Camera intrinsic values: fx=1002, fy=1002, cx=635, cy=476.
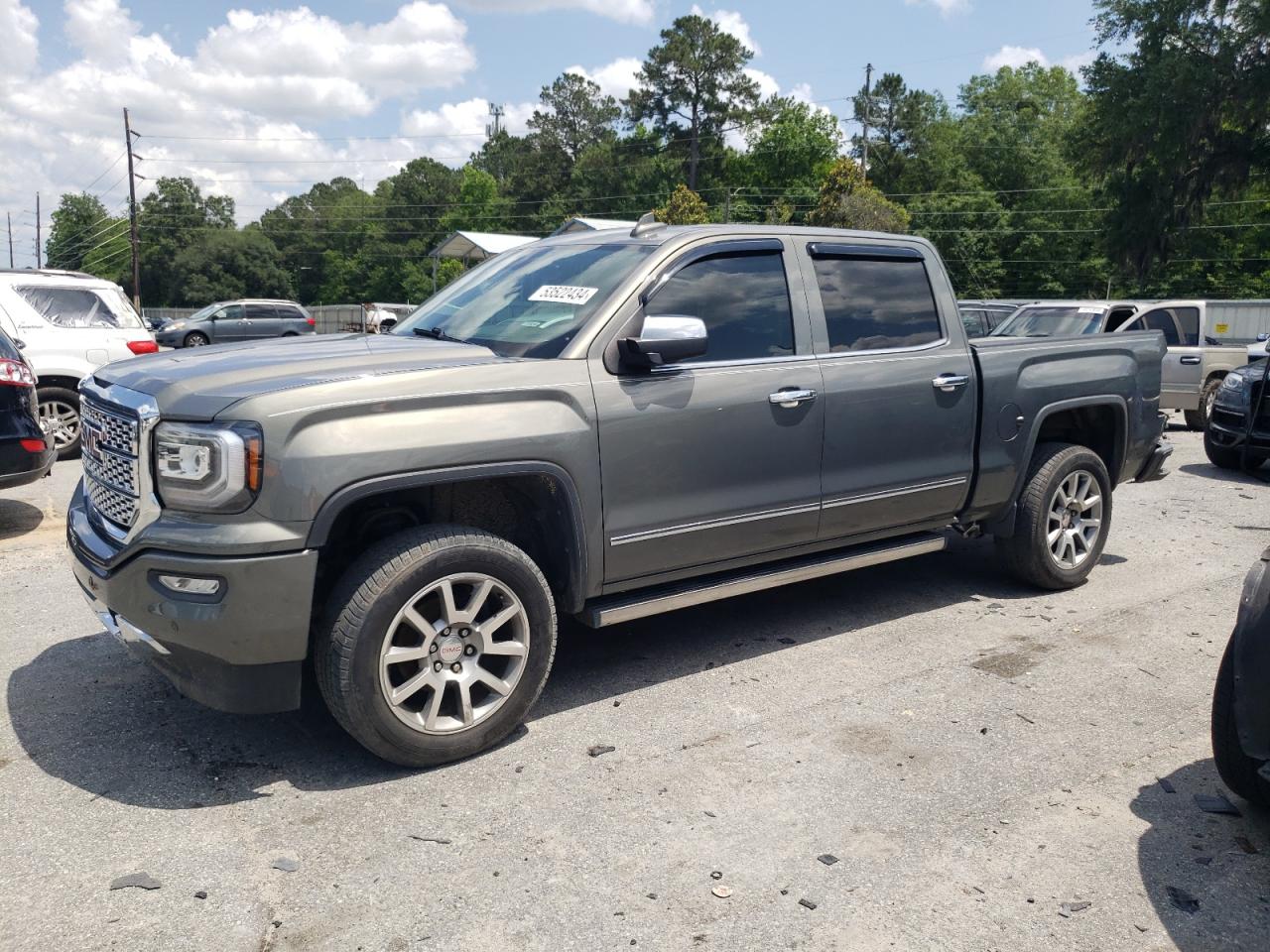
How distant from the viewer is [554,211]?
3100 inches

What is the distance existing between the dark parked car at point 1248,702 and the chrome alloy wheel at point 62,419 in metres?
10.4

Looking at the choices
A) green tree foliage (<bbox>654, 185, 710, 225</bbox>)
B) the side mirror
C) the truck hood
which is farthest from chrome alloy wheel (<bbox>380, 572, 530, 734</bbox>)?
green tree foliage (<bbox>654, 185, 710, 225</bbox>)

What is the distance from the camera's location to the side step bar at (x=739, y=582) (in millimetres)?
4160

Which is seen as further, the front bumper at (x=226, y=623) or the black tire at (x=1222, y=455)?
the black tire at (x=1222, y=455)

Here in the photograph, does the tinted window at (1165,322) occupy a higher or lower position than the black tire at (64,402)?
higher

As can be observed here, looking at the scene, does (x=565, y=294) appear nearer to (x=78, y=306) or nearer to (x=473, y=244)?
(x=78, y=306)

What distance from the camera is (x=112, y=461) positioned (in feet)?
12.1

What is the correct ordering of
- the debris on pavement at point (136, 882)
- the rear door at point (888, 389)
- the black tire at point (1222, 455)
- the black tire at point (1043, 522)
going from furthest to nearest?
1. the black tire at point (1222, 455)
2. the black tire at point (1043, 522)
3. the rear door at point (888, 389)
4. the debris on pavement at point (136, 882)

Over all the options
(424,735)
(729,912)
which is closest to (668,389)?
(424,735)

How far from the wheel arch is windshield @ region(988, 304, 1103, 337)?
11680 millimetres

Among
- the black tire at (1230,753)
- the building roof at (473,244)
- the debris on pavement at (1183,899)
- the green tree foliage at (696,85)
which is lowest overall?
the debris on pavement at (1183,899)

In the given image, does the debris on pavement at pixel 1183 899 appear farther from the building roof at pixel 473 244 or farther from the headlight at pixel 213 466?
the building roof at pixel 473 244

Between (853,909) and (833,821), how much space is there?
488mm

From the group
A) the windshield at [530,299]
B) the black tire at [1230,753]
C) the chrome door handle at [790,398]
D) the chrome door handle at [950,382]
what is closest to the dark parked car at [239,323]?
the windshield at [530,299]
